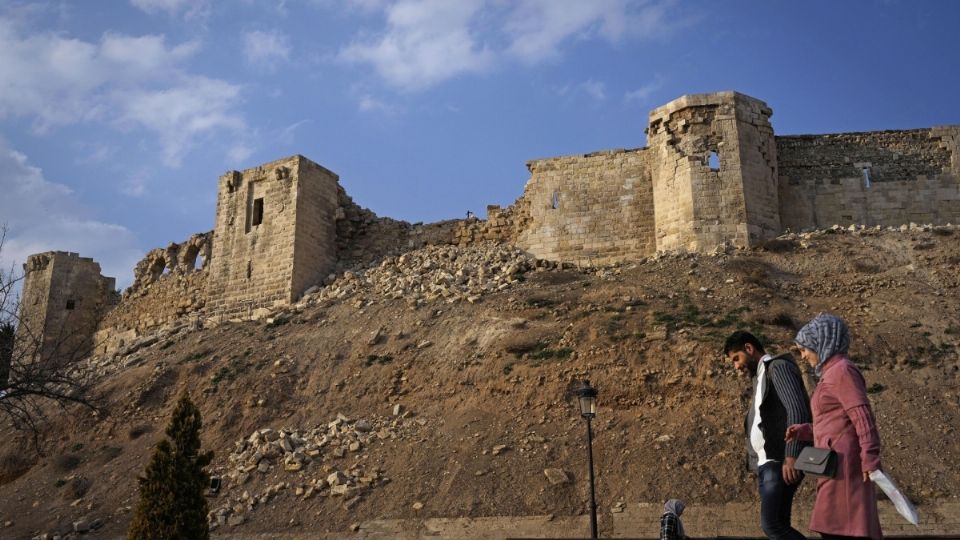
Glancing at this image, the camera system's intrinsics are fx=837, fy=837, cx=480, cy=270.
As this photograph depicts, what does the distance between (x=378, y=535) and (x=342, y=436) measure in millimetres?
2795

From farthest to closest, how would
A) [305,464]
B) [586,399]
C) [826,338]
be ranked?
[305,464], [586,399], [826,338]

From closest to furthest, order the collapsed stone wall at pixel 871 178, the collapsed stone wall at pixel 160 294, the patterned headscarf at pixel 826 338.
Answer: the patterned headscarf at pixel 826 338 < the collapsed stone wall at pixel 871 178 < the collapsed stone wall at pixel 160 294

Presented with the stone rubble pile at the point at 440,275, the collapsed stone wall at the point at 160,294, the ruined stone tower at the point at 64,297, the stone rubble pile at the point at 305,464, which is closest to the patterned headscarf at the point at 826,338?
the stone rubble pile at the point at 305,464

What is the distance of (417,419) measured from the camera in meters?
13.4

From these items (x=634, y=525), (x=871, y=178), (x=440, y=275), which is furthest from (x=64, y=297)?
(x=871, y=178)

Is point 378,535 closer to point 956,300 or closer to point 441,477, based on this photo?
point 441,477

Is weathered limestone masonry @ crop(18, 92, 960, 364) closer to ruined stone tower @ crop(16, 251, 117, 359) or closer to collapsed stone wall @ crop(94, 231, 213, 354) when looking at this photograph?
collapsed stone wall @ crop(94, 231, 213, 354)

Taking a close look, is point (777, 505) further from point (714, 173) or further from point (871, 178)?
point (871, 178)

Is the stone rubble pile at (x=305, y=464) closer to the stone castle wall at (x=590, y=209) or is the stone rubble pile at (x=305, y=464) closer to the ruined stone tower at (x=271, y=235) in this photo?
the ruined stone tower at (x=271, y=235)

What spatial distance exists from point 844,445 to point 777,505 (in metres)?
0.64

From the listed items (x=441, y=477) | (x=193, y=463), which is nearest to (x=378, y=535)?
(x=441, y=477)

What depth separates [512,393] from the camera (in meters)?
13.4

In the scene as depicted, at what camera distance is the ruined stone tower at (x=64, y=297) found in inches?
983

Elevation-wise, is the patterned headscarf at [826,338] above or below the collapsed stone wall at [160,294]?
below
